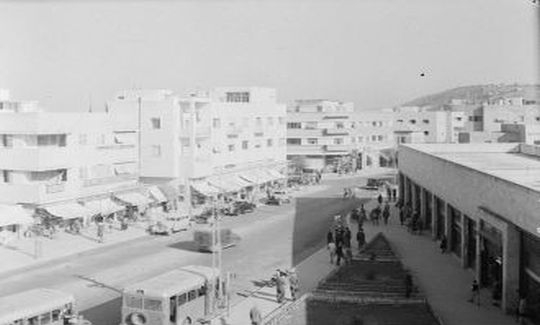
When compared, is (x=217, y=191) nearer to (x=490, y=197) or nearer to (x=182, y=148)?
(x=182, y=148)

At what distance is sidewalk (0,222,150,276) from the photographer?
3802 centimetres

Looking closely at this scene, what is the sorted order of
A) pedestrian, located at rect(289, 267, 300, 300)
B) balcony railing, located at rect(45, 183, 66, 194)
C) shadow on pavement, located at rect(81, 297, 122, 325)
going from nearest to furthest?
shadow on pavement, located at rect(81, 297, 122, 325)
pedestrian, located at rect(289, 267, 300, 300)
balcony railing, located at rect(45, 183, 66, 194)

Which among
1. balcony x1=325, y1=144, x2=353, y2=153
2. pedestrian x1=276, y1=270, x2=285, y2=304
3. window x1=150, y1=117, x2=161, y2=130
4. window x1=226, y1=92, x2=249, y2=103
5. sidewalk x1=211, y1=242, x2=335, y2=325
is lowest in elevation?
sidewalk x1=211, y1=242, x2=335, y2=325

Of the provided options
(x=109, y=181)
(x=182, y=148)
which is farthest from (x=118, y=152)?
(x=182, y=148)

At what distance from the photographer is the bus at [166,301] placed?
74.8 feet

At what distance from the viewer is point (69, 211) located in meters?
47.0

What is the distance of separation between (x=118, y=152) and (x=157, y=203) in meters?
5.90

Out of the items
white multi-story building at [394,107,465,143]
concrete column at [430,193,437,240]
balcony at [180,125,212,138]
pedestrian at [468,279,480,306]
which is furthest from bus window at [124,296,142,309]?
white multi-story building at [394,107,465,143]

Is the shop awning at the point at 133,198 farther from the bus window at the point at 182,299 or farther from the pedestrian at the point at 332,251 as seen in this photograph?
the bus window at the point at 182,299

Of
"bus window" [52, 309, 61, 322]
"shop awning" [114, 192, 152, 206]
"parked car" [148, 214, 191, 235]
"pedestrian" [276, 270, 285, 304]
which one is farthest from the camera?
"shop awning" [114, 192, 152, 206]

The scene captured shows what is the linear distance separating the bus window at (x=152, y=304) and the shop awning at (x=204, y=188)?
39473mm

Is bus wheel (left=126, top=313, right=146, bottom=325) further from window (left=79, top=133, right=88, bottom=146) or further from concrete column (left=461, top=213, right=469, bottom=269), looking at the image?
window (left=79, top=133, right=88, bottom=146)

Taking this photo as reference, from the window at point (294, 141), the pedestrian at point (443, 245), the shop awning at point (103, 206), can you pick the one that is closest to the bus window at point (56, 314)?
the pedestrian at point (443, 245)

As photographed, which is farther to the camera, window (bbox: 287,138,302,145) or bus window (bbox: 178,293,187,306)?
window (bbox: 287,138,302,145)
